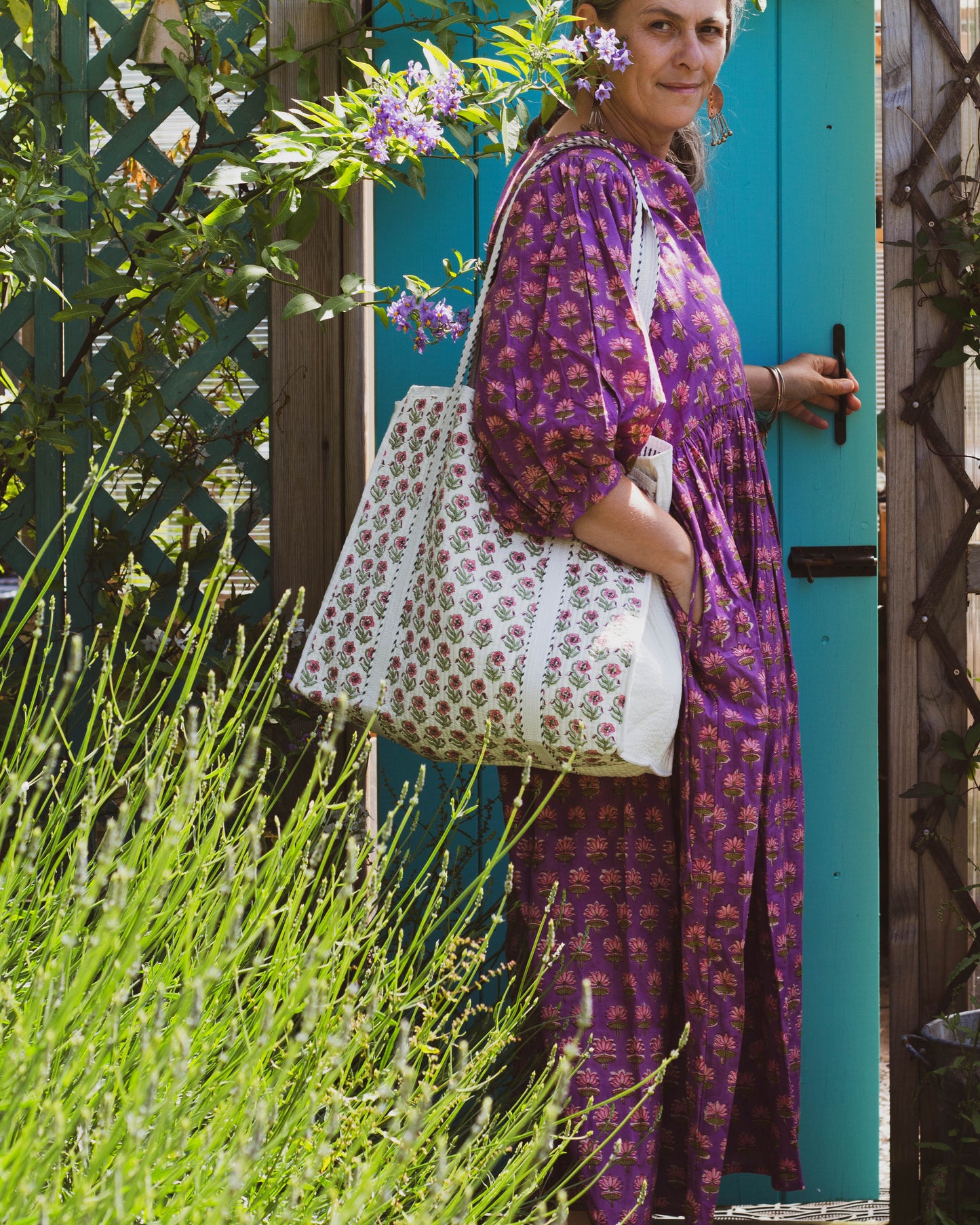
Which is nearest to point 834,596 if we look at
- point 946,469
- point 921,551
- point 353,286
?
point 921,551

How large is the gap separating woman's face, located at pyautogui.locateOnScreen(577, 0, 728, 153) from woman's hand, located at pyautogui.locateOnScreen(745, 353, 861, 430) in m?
0.59

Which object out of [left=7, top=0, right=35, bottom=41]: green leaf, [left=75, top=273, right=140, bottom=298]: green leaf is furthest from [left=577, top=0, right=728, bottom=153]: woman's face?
[left=7, top=0, right=35, bottom=41]: green leaf

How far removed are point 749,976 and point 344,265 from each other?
1.41 m

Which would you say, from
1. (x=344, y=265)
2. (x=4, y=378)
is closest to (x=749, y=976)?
(x=344, y=265)

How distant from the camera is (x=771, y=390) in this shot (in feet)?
7.37

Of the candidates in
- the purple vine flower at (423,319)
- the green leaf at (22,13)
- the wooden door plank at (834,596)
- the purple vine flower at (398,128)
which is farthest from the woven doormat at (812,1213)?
the green leaf at (22,13)

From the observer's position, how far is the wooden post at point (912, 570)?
2189mm

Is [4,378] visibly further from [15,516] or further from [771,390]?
[771,390]

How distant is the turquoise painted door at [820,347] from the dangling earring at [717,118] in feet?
0.24

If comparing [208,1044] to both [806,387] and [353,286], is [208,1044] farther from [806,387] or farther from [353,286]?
[806,387]

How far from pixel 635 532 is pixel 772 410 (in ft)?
2.59

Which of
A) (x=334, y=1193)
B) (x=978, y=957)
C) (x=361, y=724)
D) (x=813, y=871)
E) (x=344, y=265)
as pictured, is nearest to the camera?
(x=334, y=1193)

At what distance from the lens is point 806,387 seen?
7.40 ft

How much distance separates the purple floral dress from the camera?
1.60 metres
